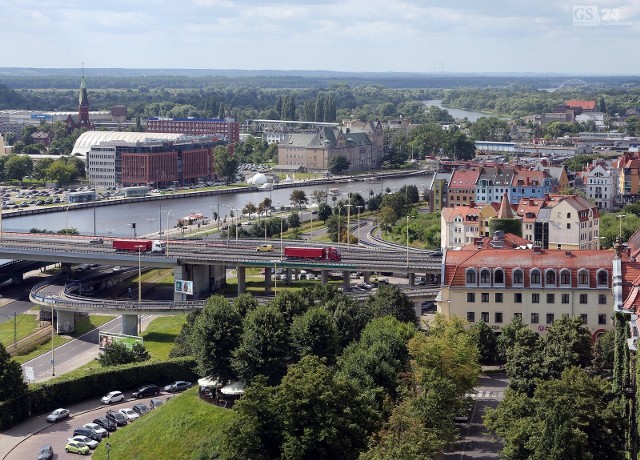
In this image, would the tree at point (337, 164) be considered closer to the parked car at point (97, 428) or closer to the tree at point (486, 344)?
the tree at point (486, 344)

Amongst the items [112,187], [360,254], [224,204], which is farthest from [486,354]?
[112,187]

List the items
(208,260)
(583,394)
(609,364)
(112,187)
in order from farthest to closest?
(112,187) < (208,260) < (609,364) < (583,394)

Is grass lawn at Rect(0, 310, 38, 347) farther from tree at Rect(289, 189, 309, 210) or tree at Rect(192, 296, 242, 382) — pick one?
tree at Rect(289, 189, 309, 210)

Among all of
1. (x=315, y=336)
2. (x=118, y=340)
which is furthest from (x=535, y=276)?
(x=118, y=340)

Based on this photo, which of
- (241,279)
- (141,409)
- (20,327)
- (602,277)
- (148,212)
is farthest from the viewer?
(148,212)

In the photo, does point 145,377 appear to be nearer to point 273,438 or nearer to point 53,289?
point 273,438

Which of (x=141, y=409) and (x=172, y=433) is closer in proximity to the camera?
(x=172, y=433)

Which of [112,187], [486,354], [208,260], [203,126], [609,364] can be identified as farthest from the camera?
[203,126]

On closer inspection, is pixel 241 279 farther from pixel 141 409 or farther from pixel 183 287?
pixel 141 409
